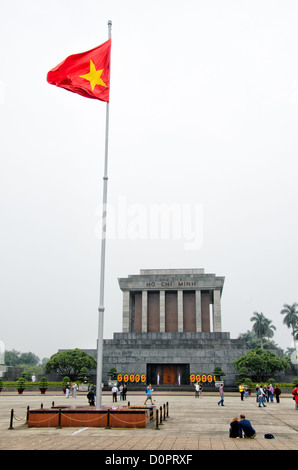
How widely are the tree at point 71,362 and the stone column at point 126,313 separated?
36.0 ft

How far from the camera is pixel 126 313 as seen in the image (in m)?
65.4

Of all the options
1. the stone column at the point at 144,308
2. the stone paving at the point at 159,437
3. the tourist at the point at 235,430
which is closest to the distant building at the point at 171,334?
the stone column at the point at 144,308

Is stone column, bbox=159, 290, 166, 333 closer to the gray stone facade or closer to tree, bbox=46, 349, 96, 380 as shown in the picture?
the gray stone facade

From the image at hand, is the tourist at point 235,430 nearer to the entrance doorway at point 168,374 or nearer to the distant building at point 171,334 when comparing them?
the distant building at point 171,334

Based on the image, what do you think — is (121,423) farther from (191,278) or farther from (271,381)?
(191,278)

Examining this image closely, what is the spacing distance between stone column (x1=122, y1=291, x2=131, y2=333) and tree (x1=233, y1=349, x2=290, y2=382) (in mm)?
20301

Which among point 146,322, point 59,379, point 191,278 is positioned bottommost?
point 59,379

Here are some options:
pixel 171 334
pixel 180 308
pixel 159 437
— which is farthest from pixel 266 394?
pixel 180 308

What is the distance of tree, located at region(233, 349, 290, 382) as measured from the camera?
47619 mm

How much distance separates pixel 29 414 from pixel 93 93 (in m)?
15.2

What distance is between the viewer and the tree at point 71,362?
52.6 metres
